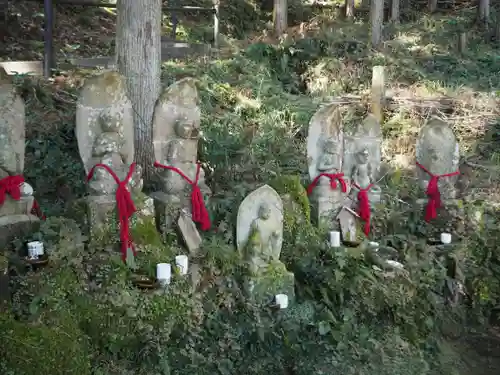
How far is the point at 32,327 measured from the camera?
355cm

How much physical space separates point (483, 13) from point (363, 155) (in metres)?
11.8

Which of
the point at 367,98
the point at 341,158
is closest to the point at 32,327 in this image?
the point at 341,158

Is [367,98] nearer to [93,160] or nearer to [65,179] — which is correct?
[65,179]

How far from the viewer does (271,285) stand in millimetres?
4832

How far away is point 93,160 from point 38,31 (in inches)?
291

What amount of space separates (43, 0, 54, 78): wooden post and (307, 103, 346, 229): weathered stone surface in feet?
14.9

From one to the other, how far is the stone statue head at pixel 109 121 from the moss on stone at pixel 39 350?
164cm

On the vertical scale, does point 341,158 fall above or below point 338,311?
above

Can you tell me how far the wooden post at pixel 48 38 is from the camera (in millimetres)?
7988

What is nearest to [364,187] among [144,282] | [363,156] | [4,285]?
[363,156]

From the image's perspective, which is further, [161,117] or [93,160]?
[161,117]

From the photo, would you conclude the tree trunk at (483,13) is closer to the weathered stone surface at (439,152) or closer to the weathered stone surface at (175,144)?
the weathered stone surface at (439,152)

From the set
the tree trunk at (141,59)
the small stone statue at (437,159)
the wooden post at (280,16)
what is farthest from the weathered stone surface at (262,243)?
the wooden post at (280,16)

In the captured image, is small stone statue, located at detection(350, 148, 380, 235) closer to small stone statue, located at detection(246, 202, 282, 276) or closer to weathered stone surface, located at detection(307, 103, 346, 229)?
weathered stone surface, located at detection(307, 103, 346, 229)
